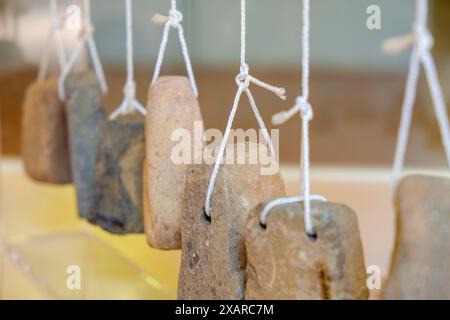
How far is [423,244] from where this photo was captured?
1.39 ft

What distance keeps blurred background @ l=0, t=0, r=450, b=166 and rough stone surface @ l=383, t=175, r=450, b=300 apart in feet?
1.16

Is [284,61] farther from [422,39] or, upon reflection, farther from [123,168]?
[422,39]

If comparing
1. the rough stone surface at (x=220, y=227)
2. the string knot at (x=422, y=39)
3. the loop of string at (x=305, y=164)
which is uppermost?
the string knot at (x=422, y=39)

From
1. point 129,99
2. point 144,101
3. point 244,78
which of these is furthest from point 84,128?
point 244,78

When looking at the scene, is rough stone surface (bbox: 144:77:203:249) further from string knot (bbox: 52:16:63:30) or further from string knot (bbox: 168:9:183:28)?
string knot (bbox: 52:16:63:30)

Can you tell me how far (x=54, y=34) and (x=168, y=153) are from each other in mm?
444

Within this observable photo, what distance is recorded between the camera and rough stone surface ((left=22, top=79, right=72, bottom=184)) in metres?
0.95

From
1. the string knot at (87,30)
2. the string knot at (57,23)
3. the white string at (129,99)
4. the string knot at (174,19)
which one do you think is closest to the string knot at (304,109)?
the string knot at (174,19)

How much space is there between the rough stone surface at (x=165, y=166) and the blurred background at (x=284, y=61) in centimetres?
15

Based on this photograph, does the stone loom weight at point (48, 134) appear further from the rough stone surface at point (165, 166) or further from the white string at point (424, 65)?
the white string at point (424, 65)

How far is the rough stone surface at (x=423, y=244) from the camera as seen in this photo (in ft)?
1.38

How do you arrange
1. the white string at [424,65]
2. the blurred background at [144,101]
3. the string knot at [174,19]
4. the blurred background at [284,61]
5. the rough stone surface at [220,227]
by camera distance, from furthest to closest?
the blurred background at [284,61] → the blurred background at [144,101] → the string knot at [174,19] → the rough stone surface at [220,227] → the white string at [424,65]

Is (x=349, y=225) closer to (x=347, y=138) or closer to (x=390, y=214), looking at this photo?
(x=390, y=214)

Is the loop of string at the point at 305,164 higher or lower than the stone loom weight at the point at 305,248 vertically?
higher
